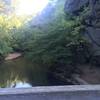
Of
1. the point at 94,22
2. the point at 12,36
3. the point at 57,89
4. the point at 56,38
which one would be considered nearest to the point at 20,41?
the point at 12,36

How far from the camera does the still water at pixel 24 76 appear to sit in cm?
1327

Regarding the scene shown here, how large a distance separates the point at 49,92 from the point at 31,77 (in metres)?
12.2

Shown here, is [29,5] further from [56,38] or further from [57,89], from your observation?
[57,89]

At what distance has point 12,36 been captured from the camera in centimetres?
2450

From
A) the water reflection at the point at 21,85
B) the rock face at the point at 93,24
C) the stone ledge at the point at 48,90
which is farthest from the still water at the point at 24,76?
the stone ledge at the point at 48,90

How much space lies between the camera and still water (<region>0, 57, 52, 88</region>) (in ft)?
43.5

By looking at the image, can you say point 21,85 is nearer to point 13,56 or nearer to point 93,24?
point 93,24

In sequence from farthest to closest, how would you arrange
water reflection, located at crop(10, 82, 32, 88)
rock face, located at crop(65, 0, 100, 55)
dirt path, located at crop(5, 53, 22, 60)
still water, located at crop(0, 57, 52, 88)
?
dirt path, located at crop(5, 53, 22, 60), still water, located at crop(0, 57, 52, 88), rock face, located at crop(65, 0, 100, 55), water reflection, located at crop(10, 82, 32, 88)

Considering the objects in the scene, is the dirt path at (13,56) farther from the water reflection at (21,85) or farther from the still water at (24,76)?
the water reflection at (21,85)

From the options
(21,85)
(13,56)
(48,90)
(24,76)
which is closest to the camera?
(48,90)

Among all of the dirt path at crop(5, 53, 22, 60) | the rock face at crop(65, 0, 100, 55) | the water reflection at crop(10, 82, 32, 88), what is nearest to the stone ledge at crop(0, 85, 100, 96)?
the water reflection at crop(10, 82, 32, 88)

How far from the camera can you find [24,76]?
49.2 ft

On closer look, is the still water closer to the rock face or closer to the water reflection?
the water reflection

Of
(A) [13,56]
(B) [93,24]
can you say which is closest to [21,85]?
(B) [93,24]
